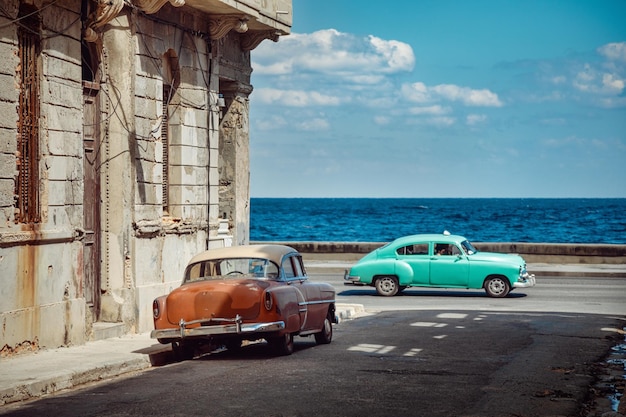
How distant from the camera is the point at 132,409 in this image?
10281 millimetres

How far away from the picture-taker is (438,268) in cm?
2767

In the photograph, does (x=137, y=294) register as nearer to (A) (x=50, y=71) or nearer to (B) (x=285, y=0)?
(A) (x=50, y=71)

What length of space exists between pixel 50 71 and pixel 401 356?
21.0 feet

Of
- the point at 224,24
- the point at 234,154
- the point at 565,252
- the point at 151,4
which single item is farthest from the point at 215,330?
the point at 565,252

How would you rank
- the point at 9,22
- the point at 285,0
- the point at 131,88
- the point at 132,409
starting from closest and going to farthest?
the point at 132,409
the point at 9,22
the point at 131,88
the point at 285,0

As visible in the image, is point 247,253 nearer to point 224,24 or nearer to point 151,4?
point 151,4

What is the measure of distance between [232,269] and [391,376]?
390cm

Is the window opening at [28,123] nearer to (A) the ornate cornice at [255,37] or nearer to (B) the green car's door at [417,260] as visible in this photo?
(A) the ornate cornice at [255,37]

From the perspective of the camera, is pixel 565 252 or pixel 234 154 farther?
pixel 565 252

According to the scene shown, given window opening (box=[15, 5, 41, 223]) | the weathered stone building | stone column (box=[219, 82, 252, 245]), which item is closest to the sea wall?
stone column (box=[219, 82, 252, 245])

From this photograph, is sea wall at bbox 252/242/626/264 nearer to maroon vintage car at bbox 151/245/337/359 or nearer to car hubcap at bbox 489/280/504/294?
car hubcap at bbox 489/280/504/294

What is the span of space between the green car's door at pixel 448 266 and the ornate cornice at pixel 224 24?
9164 mm

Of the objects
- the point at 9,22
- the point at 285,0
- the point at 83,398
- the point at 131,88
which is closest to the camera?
the point at 83,398

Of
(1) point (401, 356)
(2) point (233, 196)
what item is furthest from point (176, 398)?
(2) point (233, 196)
